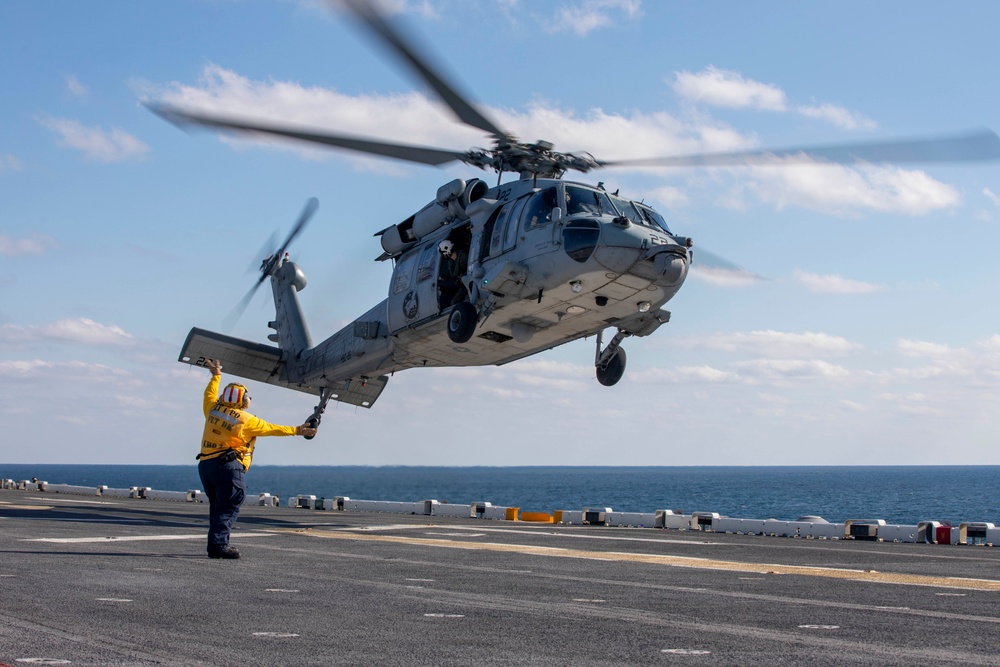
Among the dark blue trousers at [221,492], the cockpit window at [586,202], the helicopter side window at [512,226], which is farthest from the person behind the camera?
the helicopter side window at [512,226]

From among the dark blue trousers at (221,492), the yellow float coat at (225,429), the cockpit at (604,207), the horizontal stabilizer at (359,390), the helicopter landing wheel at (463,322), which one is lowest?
the dark blue trousers at (221,492)

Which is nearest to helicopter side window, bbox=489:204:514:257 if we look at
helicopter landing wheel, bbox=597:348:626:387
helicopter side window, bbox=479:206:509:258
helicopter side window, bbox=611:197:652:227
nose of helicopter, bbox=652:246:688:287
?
helicopter side window, bbox=479:206:509:258

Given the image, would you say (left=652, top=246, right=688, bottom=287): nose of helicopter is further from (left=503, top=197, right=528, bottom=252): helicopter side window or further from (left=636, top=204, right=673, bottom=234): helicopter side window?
(left=503, top=197, right=528, bottom=252): helicopter side window

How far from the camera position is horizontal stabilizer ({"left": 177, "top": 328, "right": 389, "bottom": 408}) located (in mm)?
26156

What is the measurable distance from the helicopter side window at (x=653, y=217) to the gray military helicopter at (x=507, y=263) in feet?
0.11

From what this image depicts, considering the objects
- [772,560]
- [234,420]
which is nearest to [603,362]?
[772,560]

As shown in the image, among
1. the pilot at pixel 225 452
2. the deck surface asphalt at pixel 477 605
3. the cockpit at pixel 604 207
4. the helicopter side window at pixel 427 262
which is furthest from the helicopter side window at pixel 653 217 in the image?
the pilot at pixel 225 452

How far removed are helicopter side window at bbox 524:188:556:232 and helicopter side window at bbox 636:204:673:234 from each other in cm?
187

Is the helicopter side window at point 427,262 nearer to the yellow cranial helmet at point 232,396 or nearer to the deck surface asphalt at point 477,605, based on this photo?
the deck surface asphalt at point 477,605

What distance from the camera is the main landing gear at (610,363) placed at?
22219 mm

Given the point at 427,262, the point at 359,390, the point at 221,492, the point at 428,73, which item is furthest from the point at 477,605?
the point at 359,390

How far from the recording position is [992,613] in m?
7.52

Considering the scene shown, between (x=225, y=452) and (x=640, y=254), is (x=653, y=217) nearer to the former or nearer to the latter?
(x=640, y=254)

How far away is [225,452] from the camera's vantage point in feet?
36.3
